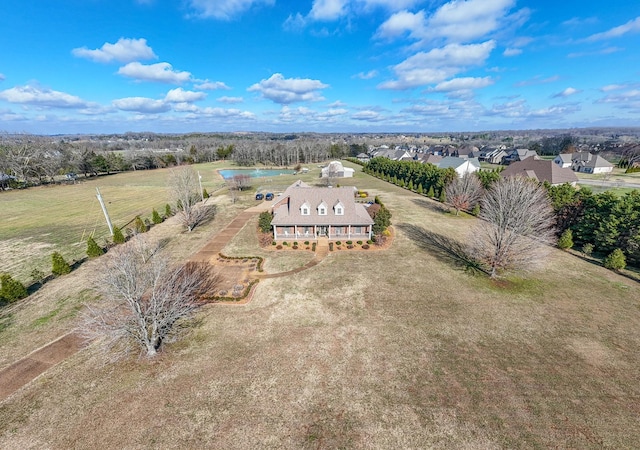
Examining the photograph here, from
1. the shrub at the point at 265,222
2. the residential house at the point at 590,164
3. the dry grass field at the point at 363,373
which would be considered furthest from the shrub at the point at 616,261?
the residential house at the point at 590,164

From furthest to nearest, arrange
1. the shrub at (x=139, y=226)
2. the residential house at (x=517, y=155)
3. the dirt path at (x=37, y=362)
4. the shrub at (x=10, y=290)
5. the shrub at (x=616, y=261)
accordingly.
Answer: the residential house at (x=517, y=155) → the shrub at (x=139, y=226) → the shrub at (x=616, y=261) → the shrub at (x=10, y=290) → the dirt path at (x=37, y=362)

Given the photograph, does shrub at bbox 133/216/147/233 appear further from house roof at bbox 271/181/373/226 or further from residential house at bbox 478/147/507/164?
residential house at bbox 478/147/507/164

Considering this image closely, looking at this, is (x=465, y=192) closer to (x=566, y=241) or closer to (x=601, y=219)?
(x=566, y=241)

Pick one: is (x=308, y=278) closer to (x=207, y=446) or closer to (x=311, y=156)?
(x=207, y=446)

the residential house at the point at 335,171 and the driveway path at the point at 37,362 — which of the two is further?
the residential house at the point at 335,171

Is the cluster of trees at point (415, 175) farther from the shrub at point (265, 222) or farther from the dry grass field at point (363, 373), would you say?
the shrub at point (265, 222)

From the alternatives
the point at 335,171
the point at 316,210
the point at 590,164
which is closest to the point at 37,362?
the point at 316,210
